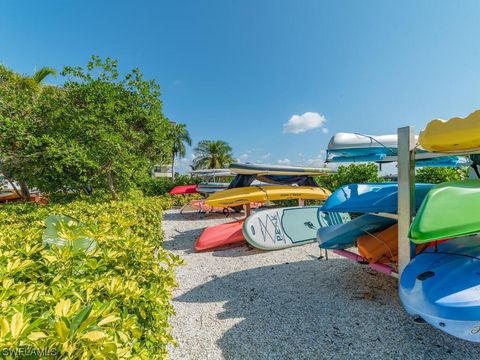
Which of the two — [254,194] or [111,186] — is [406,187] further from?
[111,186]

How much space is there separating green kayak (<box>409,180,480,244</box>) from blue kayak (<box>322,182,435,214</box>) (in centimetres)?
110

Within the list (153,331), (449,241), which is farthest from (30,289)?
(449,241)

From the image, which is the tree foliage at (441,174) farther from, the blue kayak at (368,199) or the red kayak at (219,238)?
the red kayak at (219,238)

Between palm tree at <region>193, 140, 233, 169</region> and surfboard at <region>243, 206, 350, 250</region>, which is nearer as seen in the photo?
surfboard at <region>243, 206, 350, 250</region>

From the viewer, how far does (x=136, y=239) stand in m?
2.29

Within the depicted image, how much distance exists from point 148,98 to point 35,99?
11.1 ft

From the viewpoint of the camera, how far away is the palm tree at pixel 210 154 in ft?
111

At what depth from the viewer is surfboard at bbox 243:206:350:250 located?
598cm

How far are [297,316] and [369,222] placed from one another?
79.6 inches

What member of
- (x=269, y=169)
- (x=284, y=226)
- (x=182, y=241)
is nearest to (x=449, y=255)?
(x=284, y=226)

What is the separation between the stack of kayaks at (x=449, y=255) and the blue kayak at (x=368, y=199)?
783 millimetres

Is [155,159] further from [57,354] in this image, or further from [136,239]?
[57,354]

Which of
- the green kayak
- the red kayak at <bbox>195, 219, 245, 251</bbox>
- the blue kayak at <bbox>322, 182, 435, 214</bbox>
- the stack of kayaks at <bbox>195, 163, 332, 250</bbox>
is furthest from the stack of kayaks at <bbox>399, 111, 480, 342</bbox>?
the red kayak at <bbox>195, 219, 245, 251</bbox>

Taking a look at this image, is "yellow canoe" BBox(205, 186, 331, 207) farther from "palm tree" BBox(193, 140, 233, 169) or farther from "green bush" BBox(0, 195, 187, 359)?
"palm tree" BBox(193, 140, 233, 169)
